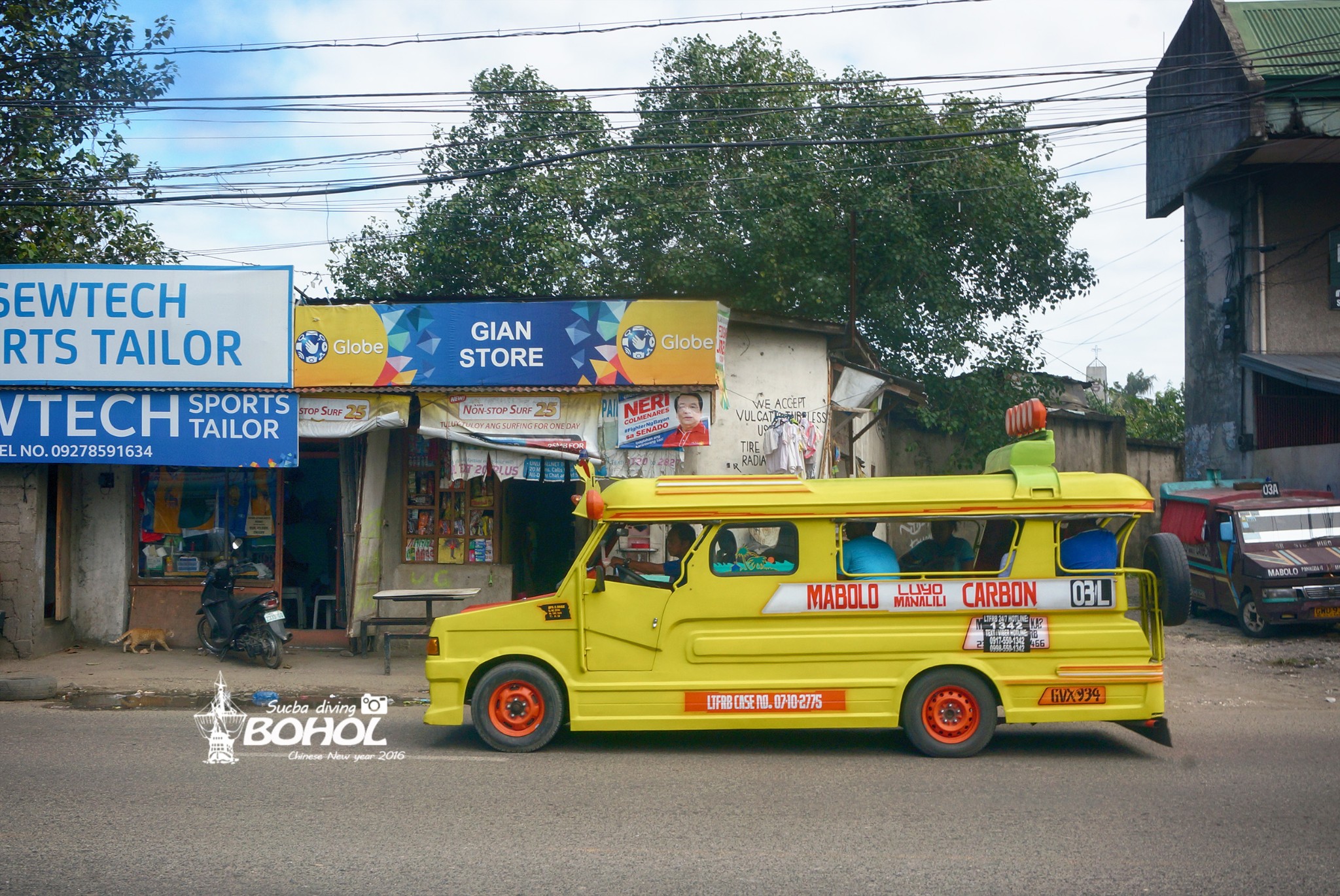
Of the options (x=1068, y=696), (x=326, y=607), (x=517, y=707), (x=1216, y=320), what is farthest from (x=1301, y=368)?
(x=326, y=607)

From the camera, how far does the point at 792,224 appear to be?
2066cm

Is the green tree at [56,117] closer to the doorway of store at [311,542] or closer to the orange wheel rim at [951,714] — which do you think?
the doorway of store at [311,542]

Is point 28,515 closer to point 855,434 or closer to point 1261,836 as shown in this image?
point 855,434

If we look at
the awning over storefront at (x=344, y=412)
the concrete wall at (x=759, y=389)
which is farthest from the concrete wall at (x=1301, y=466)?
the awning over storefront at (x=344, y=412)

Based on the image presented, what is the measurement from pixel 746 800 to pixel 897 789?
1017mm

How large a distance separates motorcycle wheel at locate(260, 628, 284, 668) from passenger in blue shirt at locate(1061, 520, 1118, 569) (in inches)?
338

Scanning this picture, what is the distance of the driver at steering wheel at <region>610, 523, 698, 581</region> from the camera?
7648mm

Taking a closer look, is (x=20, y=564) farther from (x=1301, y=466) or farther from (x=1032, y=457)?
(x=1301, y=466)

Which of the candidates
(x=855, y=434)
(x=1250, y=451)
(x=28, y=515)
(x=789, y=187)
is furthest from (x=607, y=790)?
(x=1250, y=451)

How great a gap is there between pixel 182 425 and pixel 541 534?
16.7 ft

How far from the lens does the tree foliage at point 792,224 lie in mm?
20906

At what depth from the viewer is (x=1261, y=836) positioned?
18.2ft

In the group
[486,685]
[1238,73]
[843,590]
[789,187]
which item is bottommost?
[486,685]

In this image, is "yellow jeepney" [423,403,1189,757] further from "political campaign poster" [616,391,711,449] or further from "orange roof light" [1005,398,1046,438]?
"political campaign poster" [616,391,711,449]
